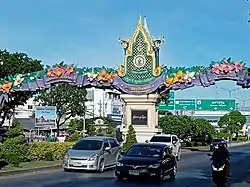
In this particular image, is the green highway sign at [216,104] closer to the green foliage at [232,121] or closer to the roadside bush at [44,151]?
the green foliage at [232,121]

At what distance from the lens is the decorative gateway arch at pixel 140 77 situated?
43375 mm

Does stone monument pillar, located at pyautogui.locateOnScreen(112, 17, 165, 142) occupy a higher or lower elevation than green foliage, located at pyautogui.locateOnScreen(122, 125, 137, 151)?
higher

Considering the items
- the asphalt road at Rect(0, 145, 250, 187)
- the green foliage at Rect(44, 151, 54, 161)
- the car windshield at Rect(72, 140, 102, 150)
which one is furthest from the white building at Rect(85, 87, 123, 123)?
the asphalt road at Rect(0, 145, 250, 187)

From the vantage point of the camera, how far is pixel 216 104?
6944 centimetres

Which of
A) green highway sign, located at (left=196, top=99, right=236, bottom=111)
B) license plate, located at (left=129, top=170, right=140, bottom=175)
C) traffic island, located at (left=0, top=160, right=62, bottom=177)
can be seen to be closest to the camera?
license plate, located at (left=129, top=170, right=140, bottom=175)

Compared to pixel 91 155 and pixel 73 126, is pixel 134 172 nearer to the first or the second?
pixel 91 155

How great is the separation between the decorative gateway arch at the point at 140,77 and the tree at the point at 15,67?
368 centimetres

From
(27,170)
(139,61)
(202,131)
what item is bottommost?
(27,170)

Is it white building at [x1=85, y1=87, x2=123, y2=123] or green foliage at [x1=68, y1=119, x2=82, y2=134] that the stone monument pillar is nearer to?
green foliage at [x1=68, y1=119, x2=82, y2=134]

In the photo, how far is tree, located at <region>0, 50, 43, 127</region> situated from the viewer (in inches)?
1996

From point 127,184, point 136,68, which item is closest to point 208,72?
point 136,68

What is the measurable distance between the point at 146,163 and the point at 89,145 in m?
6.16

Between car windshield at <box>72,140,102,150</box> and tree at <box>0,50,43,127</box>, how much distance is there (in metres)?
24.9

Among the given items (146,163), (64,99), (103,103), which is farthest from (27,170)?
(103,103)
